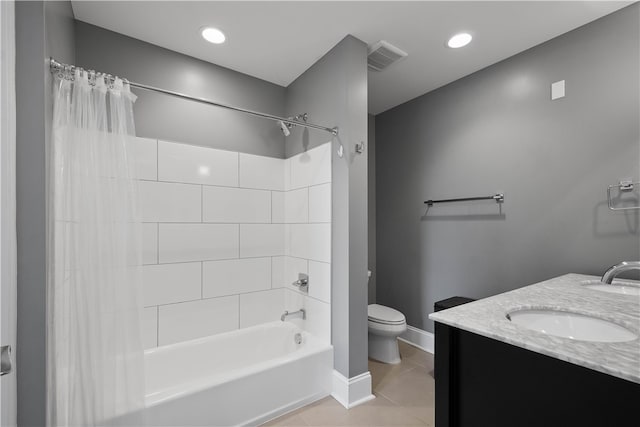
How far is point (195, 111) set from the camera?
7.10ft

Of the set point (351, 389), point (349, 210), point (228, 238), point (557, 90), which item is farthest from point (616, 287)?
point (228, 238)

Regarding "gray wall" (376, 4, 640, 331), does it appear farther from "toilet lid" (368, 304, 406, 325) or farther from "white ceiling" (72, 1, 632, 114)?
"toilet lid" (368, 304, 406, 325)

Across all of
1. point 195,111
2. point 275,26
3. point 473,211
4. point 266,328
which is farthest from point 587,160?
point 195,111

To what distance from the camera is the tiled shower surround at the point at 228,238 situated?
78.3 inches

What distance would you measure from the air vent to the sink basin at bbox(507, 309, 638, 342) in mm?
1859

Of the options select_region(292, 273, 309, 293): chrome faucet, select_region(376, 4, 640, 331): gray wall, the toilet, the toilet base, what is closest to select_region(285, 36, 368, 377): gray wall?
select_region(292, 273, 309, 293): chrome faucet

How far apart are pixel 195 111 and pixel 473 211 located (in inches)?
94.2

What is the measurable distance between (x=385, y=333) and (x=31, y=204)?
2.31 metres

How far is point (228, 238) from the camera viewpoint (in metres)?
2.27

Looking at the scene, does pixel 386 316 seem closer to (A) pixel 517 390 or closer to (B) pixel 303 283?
(B) pixel 303 283

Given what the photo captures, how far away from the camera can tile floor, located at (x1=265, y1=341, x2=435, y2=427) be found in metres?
1.70

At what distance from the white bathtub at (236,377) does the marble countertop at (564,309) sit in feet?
3.94

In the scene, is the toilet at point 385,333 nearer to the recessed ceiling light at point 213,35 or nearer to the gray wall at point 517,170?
the gray wall at point 517,170

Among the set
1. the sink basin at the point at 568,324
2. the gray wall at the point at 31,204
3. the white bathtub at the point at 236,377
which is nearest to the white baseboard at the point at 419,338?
the white bathtub at the point at 236,377
